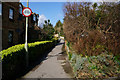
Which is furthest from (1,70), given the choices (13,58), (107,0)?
(107,0)

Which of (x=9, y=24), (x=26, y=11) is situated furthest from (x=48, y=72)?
(x=9, y=24)

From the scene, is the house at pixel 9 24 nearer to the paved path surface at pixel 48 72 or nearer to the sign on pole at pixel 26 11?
the sign on pole at pixel 26 11

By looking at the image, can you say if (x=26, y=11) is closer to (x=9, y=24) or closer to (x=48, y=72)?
(x=48, y=72)

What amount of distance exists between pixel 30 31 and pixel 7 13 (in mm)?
7708

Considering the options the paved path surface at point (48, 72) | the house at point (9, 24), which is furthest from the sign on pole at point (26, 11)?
the house at point (9, 24)

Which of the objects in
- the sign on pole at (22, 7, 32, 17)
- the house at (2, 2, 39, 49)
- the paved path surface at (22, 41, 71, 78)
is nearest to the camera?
the paved path surface at (22, 41, 71, 78)

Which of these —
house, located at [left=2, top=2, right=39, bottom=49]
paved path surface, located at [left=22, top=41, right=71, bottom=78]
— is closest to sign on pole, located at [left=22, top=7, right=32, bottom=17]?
paved path surface, located at [left=22, top=41, right=71, bottom=78]

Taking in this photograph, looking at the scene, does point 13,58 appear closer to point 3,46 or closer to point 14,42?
point 3,46

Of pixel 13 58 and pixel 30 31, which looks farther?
pixel 30 31

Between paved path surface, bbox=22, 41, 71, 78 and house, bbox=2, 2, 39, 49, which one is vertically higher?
house, bbox=2, 2, 39, 49

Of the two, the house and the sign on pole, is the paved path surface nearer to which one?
the sign on pole

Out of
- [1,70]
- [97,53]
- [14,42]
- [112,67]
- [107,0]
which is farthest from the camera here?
[14,42]

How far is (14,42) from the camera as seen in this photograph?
516 inches

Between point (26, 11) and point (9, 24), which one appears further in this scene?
point (9, 24)
